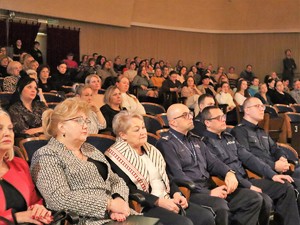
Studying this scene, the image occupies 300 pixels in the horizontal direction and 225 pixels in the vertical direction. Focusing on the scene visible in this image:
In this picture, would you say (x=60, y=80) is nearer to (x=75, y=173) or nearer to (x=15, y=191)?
(x=75, y=173)

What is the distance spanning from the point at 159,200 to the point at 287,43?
477 inches

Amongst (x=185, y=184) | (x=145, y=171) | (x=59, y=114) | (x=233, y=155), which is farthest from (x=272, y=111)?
(x=59, y=114)

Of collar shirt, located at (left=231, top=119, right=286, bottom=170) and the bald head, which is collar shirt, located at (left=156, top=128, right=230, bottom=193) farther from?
collar shirt, located at (left=231, top=119, right=286, bottom=170)

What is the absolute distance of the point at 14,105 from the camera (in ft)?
14.7

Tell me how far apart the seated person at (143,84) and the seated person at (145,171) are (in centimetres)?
581

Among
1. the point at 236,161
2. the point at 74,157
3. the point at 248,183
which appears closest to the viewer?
the point at 74,157

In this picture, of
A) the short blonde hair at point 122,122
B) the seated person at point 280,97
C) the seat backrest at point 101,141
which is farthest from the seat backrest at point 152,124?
the seated person at point 280,97

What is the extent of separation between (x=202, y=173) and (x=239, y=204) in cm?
34

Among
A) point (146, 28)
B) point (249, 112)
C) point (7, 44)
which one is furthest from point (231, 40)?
point (249, 112)

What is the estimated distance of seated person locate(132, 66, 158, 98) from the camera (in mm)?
9266

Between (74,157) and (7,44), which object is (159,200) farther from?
(7,44)

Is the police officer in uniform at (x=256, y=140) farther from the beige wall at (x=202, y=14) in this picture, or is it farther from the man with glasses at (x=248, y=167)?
the beige wall at (x=202, y=14)

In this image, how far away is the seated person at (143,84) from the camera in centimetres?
927

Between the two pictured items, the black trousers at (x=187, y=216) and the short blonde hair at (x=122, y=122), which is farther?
the short blonde hair at (x=122, y=122)
